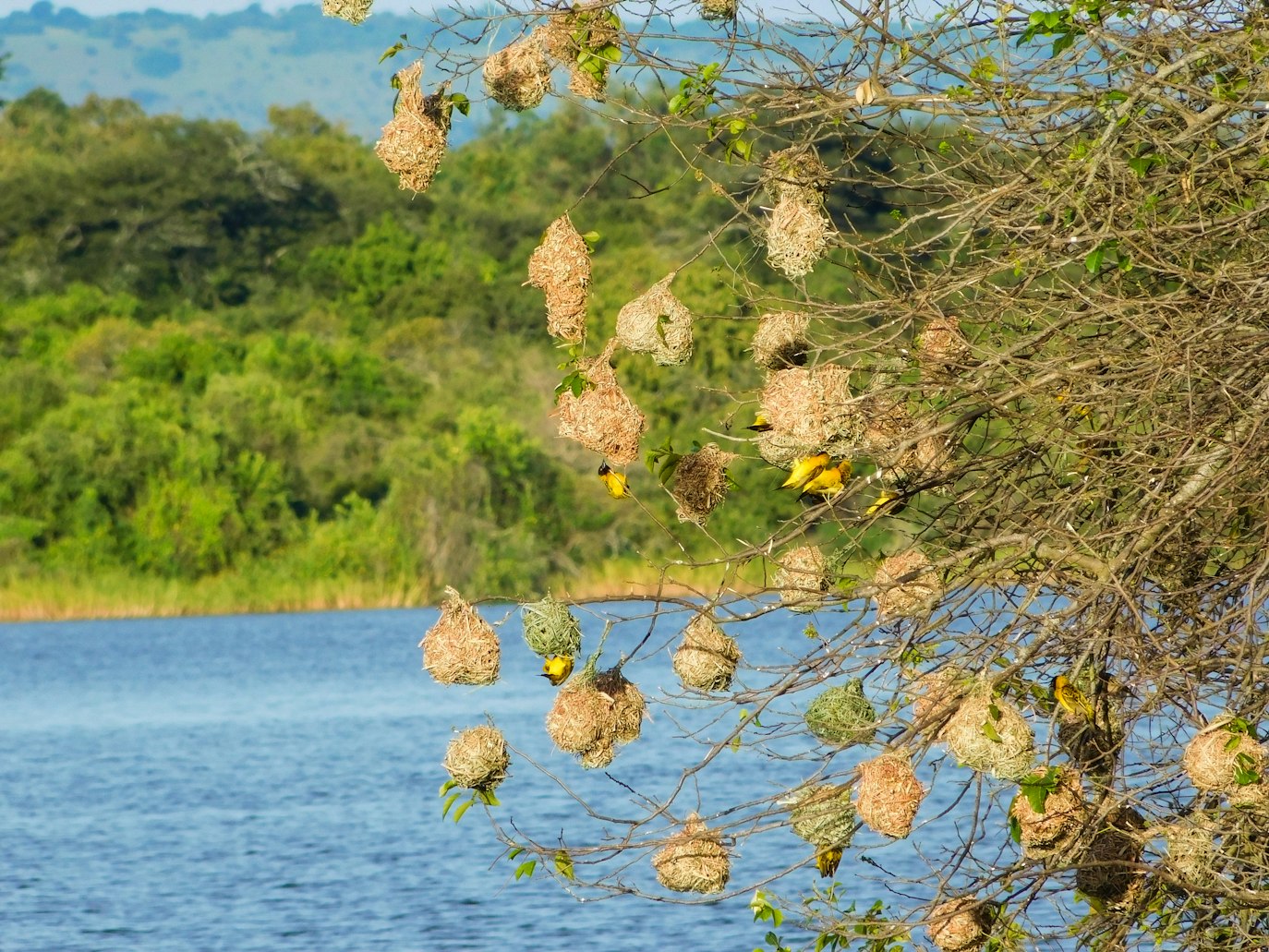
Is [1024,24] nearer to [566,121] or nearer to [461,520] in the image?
[461,520]

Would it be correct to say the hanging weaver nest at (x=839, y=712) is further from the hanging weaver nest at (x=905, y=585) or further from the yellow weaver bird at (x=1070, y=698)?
the yellow weaver bird at (x=1070, y=698)

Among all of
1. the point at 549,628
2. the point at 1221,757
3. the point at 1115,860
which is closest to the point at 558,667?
the point at 549,628

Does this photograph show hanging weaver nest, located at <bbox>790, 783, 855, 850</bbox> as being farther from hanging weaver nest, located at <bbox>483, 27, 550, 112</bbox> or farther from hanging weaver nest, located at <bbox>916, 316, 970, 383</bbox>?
hanging weaver nest, located at <bbox>483, 27, 550, 112</bbox>

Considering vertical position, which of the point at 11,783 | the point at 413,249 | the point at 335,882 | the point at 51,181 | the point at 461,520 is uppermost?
the point at 51,181

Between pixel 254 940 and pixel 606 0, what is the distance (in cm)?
927

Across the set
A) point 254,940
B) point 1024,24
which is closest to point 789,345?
point 1024,24

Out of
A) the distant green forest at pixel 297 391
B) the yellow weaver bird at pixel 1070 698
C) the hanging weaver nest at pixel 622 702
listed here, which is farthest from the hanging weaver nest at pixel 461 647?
the distant green forest at pixel 297 391

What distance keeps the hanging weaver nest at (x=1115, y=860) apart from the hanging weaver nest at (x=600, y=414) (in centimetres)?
133

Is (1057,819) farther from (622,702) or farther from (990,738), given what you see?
(622,702)

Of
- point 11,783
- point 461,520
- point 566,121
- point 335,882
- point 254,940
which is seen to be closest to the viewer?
point 254,940

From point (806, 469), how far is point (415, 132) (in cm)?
118

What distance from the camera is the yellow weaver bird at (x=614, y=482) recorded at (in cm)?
473

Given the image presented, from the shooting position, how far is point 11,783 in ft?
63.5

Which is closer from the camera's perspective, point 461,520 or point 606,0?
point 606,0
